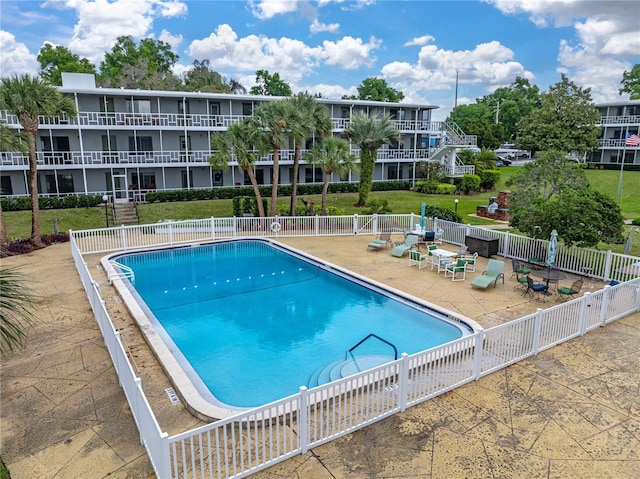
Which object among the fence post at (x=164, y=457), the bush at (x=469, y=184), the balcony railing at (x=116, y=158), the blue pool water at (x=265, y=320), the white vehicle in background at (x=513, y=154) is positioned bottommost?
the blue pool water at (x=265, y=320)

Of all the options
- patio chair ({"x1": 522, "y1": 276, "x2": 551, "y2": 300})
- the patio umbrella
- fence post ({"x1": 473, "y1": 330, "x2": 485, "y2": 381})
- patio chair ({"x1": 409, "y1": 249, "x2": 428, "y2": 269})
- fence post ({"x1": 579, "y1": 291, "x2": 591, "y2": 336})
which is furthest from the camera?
patio chair ({"x1": 409, "y1": 249, "x2": 428, "y2": 269})

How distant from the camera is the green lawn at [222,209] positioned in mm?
24844

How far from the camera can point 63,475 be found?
589 centimetres

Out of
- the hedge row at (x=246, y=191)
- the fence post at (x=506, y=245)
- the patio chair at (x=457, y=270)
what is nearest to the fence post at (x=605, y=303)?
the patio chair at (x=457, y=270)

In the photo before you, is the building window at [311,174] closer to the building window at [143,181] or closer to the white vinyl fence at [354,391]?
the building window at [143,181]

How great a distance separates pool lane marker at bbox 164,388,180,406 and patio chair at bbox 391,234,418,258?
1156 cm

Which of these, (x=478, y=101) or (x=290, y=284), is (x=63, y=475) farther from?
(x=478, y=101)

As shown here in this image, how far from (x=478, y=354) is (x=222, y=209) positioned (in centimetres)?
2368

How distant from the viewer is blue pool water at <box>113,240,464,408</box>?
9570mm

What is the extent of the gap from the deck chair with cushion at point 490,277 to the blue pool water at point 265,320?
226 centimetres

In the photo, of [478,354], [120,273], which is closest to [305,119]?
[120,273]

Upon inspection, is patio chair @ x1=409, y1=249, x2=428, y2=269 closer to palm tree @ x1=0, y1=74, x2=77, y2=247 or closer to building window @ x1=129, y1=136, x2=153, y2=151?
palm tree @ x1=0, y1=74, x2=77, y2=247

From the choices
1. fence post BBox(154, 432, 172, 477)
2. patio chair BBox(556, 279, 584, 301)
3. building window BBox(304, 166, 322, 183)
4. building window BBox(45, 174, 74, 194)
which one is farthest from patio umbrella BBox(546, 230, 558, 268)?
building window BBox(45, 174, 74, 194)

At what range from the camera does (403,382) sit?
7078 millimetres
